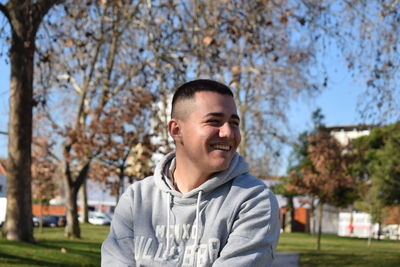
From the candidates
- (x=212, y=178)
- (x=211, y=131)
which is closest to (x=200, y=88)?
(x=211, y=131)

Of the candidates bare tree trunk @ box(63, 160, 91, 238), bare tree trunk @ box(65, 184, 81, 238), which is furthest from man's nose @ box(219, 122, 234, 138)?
bare tree trunk @ box(65, 184, 81, 238)

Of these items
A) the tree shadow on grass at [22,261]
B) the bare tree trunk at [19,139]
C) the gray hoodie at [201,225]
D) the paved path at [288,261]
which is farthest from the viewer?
the paved path at [288,261]

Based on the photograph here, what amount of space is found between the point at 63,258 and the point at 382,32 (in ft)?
23.7

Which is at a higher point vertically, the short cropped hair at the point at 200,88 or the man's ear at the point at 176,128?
the short cropped hair at the point at 200,88

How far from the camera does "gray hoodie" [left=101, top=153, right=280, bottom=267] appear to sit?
2752mm

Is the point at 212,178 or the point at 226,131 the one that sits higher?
the point at 226,131

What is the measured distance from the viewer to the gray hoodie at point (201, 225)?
2752mm

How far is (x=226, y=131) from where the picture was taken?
282 cm

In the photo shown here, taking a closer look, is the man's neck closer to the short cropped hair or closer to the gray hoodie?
the gray hoodie

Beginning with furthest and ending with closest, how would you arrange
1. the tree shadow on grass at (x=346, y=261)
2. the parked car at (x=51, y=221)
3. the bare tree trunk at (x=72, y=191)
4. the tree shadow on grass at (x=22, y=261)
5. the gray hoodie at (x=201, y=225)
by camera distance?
the parked car at (x=51, y=221)
the bare tree trunk at (x=72, y=191)
the tree shadow on grass at (x=346, y=261)
the tree shadow on grass at (x=22, y=261)
the gray hoodie at (x=201, y=225)

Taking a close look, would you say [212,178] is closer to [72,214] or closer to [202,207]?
[202,207]

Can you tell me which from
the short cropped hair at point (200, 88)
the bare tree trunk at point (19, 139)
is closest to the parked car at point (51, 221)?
the bare tree trunk at point (19, 139)

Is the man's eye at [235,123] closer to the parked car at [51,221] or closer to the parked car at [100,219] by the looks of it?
the parked car at [51,221]

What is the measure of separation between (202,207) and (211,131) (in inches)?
12.8
